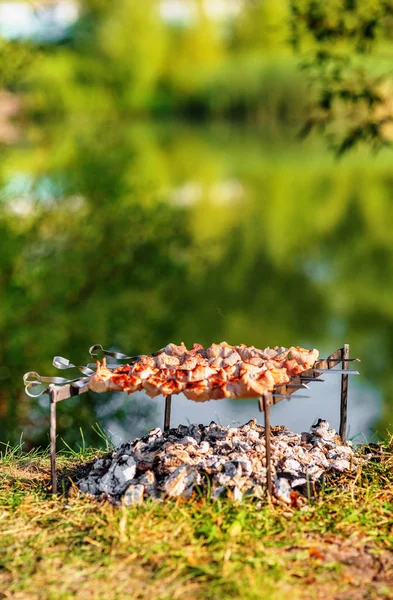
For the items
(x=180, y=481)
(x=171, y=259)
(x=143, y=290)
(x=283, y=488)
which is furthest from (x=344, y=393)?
(x=143, y=290)

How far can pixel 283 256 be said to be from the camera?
57.8 ft

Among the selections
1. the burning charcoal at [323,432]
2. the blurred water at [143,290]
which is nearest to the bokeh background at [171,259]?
the blurred water at [143,290]

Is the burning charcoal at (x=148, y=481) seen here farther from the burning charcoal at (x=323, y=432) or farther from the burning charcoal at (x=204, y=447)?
the burning charcoal at (x=323, y=432)

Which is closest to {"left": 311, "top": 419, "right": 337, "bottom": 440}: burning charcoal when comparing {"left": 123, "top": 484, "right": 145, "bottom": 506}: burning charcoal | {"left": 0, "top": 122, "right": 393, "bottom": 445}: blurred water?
{"left": 123, "top": 484, "right": 145, "bottom": 506}: burning charcoal

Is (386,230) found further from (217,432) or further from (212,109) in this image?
(212,109)

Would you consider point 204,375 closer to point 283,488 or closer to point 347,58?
point 283,488

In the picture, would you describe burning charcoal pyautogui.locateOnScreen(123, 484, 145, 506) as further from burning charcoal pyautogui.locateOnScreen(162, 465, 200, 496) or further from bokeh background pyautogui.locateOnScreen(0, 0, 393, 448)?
bokeh background pyautogui.locateOnScreen(0, 0, 393, 448)

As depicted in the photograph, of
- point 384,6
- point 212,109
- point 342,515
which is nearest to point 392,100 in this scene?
point 384,6

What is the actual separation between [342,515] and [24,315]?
602 centimetres

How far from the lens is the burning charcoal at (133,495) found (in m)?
3.70

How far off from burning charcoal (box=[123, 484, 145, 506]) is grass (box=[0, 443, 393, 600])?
66 mm

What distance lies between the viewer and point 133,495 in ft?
12.2

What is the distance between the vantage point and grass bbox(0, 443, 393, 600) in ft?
10.2

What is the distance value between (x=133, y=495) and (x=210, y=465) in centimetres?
42
